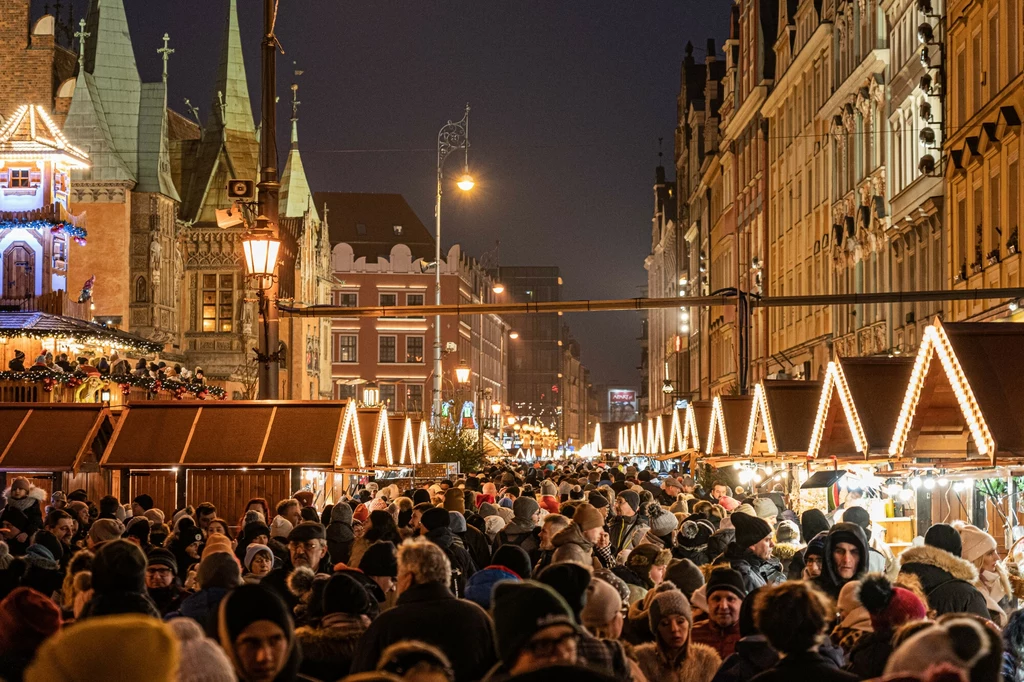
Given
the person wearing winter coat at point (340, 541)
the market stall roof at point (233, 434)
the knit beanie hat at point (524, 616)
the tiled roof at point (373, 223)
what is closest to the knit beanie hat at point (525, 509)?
the person wearing winter coat at point (340, 541)

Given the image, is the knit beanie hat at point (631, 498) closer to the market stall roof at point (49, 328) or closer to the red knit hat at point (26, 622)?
the red knit hat at point (26, 622)

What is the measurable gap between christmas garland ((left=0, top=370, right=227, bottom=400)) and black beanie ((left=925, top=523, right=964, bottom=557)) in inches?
979

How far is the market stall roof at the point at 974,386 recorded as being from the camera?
38.0ft

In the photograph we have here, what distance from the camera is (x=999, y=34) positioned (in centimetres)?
2731

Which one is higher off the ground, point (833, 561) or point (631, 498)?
point (631, 498)

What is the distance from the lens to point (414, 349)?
108 meters

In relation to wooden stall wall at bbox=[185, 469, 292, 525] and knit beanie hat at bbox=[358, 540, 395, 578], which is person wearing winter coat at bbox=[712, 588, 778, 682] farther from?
wooden stall wall at bbox=[185, 469, 292, 525]

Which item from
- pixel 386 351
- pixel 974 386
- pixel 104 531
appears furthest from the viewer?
pixel 386 351

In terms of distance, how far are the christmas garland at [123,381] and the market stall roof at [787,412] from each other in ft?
54.2

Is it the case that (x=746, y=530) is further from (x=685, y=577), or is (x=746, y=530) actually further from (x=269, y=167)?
(x=269, y=167)

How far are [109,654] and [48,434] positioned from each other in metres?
17.9

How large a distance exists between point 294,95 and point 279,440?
53.7 m

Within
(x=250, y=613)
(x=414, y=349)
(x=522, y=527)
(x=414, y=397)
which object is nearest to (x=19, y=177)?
(x=522, y=527)

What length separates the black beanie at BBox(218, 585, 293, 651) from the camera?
570 cm
